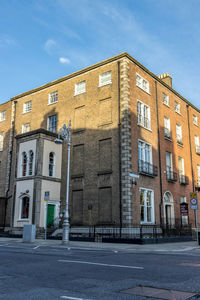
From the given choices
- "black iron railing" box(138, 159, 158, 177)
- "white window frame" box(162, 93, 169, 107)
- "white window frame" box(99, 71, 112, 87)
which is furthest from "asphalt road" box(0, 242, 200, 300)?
"white window frame" box(162, 93, 169, 107)

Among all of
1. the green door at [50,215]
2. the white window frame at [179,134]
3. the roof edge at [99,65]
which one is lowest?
the green door at [50,215]

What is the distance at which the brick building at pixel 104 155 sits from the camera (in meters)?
24.7

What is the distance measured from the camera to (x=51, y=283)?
20.7ft

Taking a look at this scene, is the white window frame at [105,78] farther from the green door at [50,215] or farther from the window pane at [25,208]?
the window pane at [25,208]

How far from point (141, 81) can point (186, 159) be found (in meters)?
10.6

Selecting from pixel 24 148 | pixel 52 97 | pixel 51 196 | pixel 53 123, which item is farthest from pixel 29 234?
pixel 52 97

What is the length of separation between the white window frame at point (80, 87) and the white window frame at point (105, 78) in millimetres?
2002

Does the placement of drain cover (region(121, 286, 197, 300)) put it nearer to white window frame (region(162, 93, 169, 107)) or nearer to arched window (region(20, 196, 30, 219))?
arched window (region(20, 196, 30, 219))

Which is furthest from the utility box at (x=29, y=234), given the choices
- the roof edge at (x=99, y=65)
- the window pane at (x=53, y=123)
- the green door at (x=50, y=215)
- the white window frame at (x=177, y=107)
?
the white window frame at (x=177, y=107)

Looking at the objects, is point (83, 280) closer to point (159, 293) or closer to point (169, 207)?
point (159, 293)

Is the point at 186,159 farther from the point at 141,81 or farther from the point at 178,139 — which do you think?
the point at 141,81

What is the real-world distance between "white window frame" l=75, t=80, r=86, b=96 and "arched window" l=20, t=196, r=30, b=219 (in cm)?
1140

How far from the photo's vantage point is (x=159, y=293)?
546 cm

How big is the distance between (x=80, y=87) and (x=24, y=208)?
509 inches
